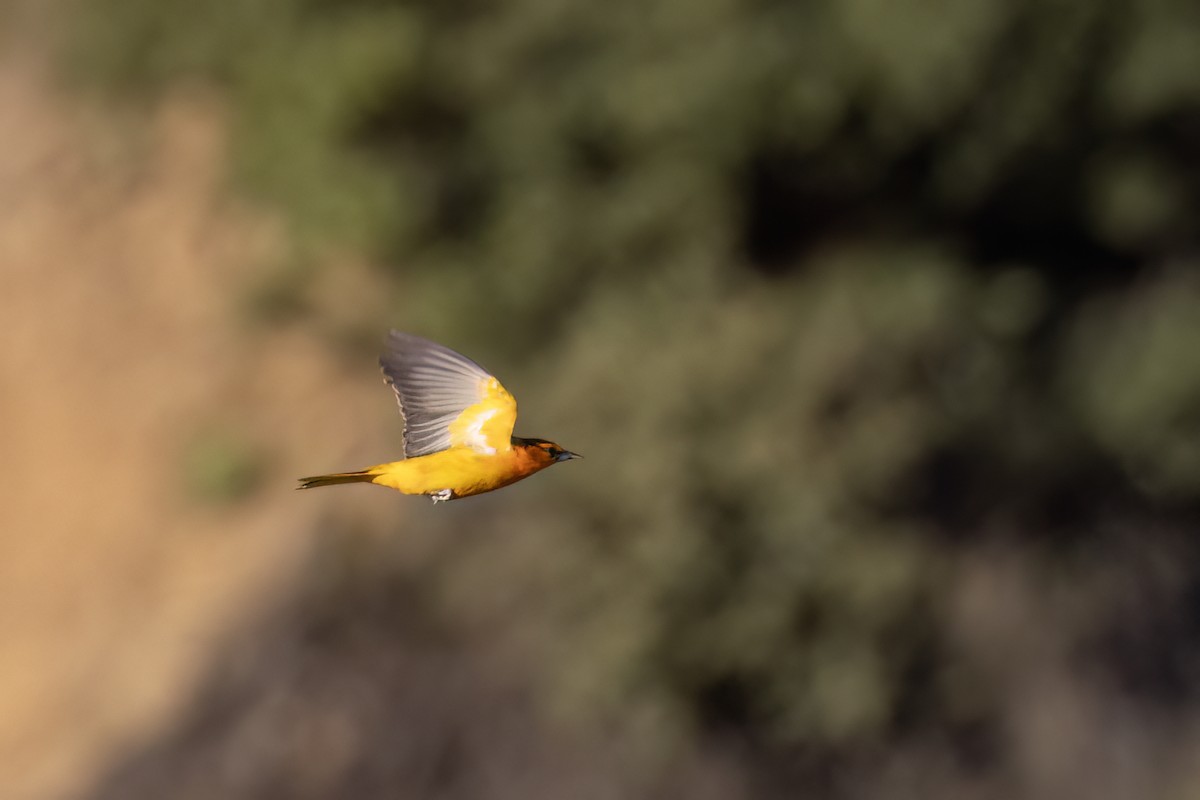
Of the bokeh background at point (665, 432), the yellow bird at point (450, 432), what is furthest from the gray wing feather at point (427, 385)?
the bokeh background at point (665, 432)

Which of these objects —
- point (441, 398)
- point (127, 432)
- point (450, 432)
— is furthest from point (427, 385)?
point (127, 432)

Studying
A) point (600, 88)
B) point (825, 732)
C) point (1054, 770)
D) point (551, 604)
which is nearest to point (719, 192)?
point (600, 88)

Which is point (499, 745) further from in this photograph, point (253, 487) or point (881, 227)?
point (881, 227)

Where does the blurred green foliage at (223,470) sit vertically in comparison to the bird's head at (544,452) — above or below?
above

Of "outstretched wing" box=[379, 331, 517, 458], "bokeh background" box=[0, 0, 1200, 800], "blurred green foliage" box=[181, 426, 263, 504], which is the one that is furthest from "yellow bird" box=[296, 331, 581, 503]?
"blurred green foliage" box=[181, 426, 263, 504]

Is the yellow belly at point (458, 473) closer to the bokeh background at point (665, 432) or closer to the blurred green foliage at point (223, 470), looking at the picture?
the bokeh background at point (665, 432)

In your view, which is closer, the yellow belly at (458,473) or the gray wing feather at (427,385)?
the yellow belly at (458,473)

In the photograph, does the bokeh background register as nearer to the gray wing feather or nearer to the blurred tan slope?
the blurred tan slope
